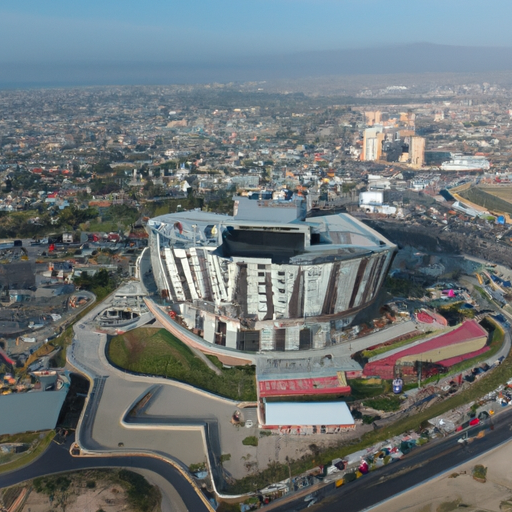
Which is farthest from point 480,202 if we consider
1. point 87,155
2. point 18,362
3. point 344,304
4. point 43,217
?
point 87,155

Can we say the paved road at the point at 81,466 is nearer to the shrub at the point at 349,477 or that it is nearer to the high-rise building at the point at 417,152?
the shrub at the point at 349,477

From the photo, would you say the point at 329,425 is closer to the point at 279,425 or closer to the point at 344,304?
the point at 279,425

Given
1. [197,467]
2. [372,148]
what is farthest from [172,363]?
[372,148]

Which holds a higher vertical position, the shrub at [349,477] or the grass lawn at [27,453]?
the shrub at [349,477]

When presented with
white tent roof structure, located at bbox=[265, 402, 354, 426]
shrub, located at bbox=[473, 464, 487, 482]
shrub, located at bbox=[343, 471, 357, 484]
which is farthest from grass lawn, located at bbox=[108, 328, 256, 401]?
shrub, located at bbox=[473, 464, 487, 482]

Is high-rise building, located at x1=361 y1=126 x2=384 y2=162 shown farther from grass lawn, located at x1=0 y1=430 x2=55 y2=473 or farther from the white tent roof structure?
grass lawn, located at x1=0 y1=430 x2=55 y2=473

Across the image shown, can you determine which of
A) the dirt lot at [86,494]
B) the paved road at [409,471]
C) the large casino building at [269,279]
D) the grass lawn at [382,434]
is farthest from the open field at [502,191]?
the dirt lot at [86,494]

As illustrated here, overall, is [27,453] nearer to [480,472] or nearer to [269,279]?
[269,279]
